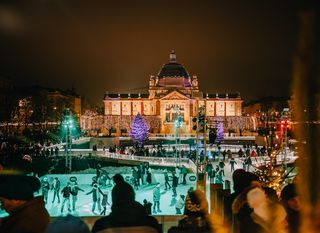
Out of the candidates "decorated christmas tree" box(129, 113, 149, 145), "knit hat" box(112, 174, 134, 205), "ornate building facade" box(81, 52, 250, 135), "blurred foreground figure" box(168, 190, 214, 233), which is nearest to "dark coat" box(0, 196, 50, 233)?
"knit hat" box(112, 174, 134, 205)

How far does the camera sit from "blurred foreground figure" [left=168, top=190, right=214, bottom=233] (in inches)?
173

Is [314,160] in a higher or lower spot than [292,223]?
higher

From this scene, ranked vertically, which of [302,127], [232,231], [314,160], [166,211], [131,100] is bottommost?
[166,211]

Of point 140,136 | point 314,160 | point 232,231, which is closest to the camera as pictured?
point 314,160

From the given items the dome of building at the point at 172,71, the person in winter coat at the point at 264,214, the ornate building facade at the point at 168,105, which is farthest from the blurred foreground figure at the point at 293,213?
the dome of building at the point at 172,71

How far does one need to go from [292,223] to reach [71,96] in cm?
12493

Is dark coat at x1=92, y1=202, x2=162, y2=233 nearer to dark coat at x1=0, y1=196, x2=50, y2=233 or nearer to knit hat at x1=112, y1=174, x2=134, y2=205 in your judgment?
knit hat at x1=112, y1=174, x2=134, y2=205

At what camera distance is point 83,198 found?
19.5 m

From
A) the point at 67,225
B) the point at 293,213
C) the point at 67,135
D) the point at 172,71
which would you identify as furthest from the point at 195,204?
the point at 172,71

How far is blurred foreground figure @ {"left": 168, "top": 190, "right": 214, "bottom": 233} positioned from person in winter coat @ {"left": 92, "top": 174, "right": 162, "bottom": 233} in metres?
0.25

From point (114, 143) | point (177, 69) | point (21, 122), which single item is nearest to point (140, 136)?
point (114, 143)

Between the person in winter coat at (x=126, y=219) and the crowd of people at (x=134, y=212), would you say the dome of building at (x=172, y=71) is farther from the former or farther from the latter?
the person in winter coat at (x=126, y=219)

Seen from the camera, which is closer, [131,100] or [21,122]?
[21,122]

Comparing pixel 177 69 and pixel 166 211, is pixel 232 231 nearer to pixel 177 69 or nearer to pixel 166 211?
pixel 166 211
